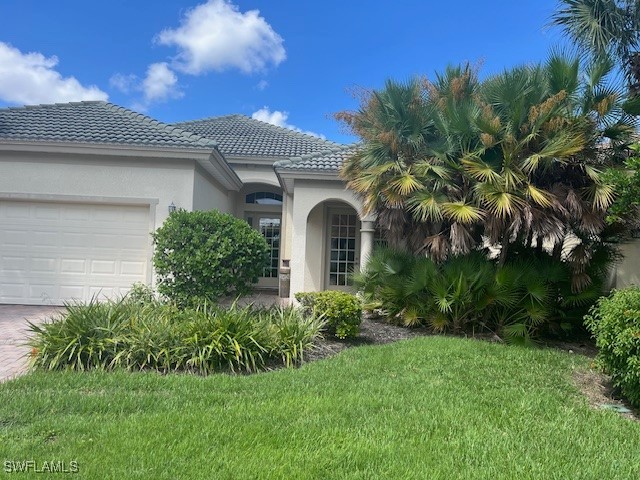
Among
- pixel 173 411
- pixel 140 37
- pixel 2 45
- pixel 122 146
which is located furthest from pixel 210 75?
pixel 173 411

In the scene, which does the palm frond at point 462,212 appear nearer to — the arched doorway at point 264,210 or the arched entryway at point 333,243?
the arched entryway at point 333,243

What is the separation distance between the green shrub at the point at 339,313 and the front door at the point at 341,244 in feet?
20.8

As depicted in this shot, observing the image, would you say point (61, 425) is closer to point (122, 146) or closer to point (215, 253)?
point (215, 253)

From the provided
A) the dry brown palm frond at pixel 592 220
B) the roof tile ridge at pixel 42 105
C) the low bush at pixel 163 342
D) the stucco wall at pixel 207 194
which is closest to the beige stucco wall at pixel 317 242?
the stucco wall at pixel 207 194

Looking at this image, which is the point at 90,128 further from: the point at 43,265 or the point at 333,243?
the point at 333,243

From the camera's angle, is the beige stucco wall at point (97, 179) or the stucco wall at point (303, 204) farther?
the stucco wall at point (303, 204)

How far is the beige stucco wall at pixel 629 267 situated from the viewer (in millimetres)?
10023

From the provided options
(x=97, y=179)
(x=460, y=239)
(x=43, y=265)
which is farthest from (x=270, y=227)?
(x=460, y=239)

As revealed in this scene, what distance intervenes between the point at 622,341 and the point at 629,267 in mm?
6366

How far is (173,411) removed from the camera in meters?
4.41

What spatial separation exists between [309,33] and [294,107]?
18.1 ft

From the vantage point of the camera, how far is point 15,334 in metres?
7.98

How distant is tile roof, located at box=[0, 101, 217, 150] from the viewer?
10.6 m

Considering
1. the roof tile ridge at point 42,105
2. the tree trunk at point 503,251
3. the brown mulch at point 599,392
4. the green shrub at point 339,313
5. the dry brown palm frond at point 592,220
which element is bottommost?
the brown mulch at point 599,392
